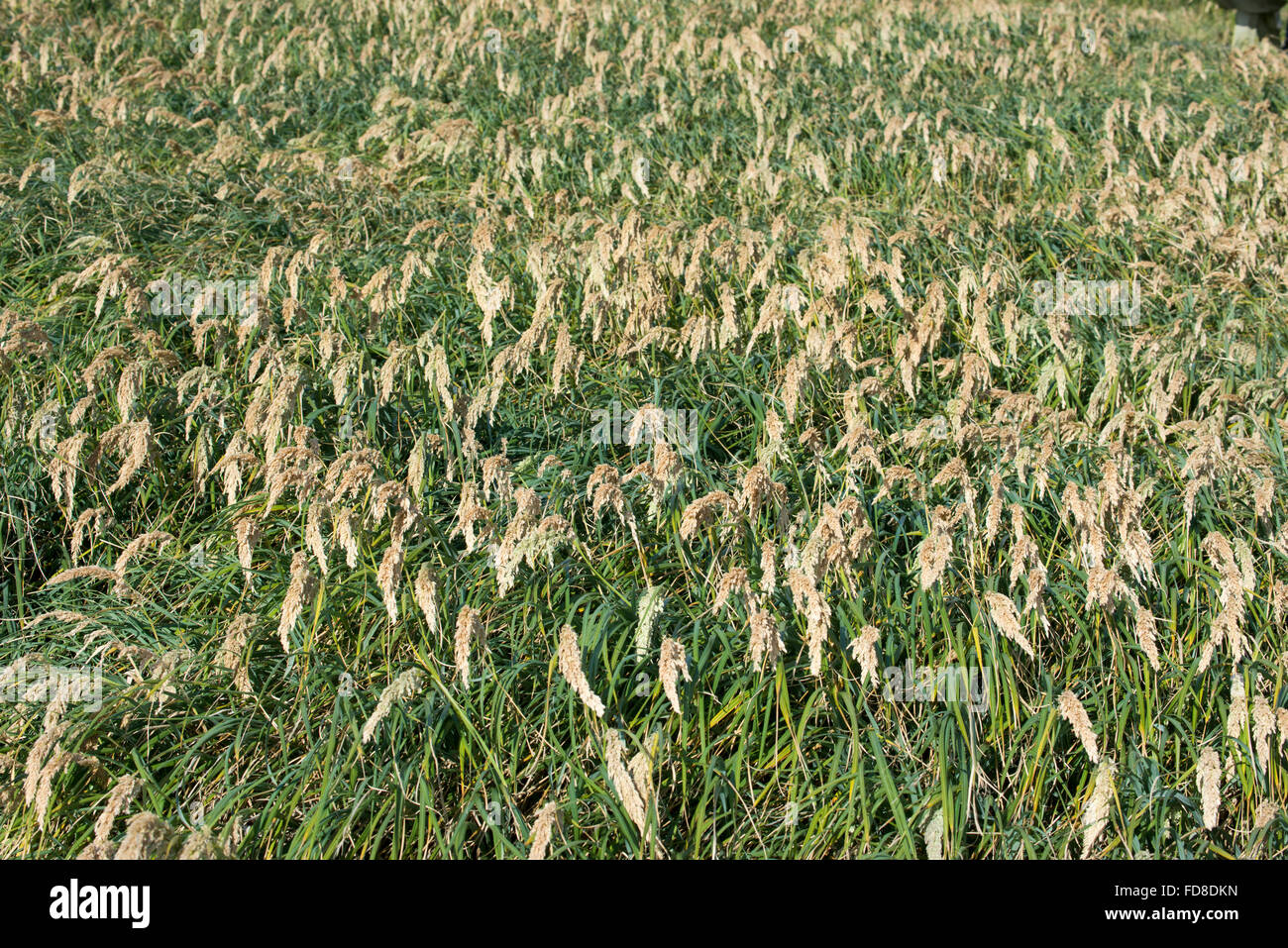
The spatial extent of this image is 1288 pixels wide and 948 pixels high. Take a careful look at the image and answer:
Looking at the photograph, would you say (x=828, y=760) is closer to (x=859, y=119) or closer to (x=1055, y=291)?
(x=1055, y=291)

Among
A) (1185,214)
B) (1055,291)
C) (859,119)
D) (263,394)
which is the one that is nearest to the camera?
(263,394)

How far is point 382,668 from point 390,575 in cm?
46

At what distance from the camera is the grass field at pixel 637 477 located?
276 cm

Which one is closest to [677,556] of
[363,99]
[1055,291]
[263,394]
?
[263,394]

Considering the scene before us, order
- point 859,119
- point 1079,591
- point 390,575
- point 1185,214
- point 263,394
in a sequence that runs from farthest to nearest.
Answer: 1. point 859,119
2. point 1185,214
3. point 263,394
4. point 1079,591
5. point 390,575

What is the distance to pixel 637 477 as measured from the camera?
353 cm

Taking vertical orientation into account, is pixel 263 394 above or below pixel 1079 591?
above

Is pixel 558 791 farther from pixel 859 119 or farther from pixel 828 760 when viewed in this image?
pixel 859 119

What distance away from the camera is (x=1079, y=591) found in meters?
3.13

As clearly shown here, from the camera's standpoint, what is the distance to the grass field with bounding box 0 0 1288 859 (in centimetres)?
276

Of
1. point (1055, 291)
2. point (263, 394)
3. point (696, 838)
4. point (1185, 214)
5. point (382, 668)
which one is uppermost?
point (1185, 214)

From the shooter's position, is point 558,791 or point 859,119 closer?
point 558,791

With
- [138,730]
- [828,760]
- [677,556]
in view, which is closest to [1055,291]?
[677,556]

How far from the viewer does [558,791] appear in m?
2.78
